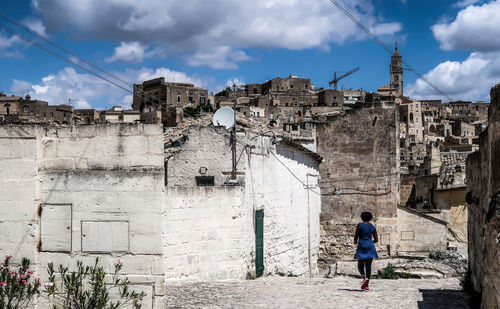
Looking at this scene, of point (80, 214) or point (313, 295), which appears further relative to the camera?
point (313, 295)

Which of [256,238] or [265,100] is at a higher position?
[265,100]

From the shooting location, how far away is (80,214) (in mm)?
6871

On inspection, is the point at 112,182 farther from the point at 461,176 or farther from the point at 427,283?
the point at 461,176

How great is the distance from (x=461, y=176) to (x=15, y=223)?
24.4 m

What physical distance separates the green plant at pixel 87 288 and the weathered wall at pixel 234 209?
4.35 metres

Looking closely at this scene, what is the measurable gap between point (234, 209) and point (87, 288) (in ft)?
20.7

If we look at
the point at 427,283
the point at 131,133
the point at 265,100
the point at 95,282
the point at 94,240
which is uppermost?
the point at 265,100

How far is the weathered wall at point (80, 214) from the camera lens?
678cm

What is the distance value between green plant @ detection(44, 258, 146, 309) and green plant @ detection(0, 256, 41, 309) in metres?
0.20

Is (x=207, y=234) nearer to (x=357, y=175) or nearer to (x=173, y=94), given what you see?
(x=357, y=175)

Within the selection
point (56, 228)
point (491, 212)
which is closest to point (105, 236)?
point (56, 228)

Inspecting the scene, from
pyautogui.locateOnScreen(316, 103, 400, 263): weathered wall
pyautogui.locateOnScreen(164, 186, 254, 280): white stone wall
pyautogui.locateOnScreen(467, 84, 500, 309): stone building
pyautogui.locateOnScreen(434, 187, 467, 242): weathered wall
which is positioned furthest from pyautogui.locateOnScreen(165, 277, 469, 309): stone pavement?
pyautogui.locateOnScreen(434, 187, 467, 242): weathered wall

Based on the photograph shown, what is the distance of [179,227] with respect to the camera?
1150 cm

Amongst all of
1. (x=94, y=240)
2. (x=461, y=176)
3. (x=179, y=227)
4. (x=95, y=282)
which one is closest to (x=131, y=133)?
(x=94, y=240)
